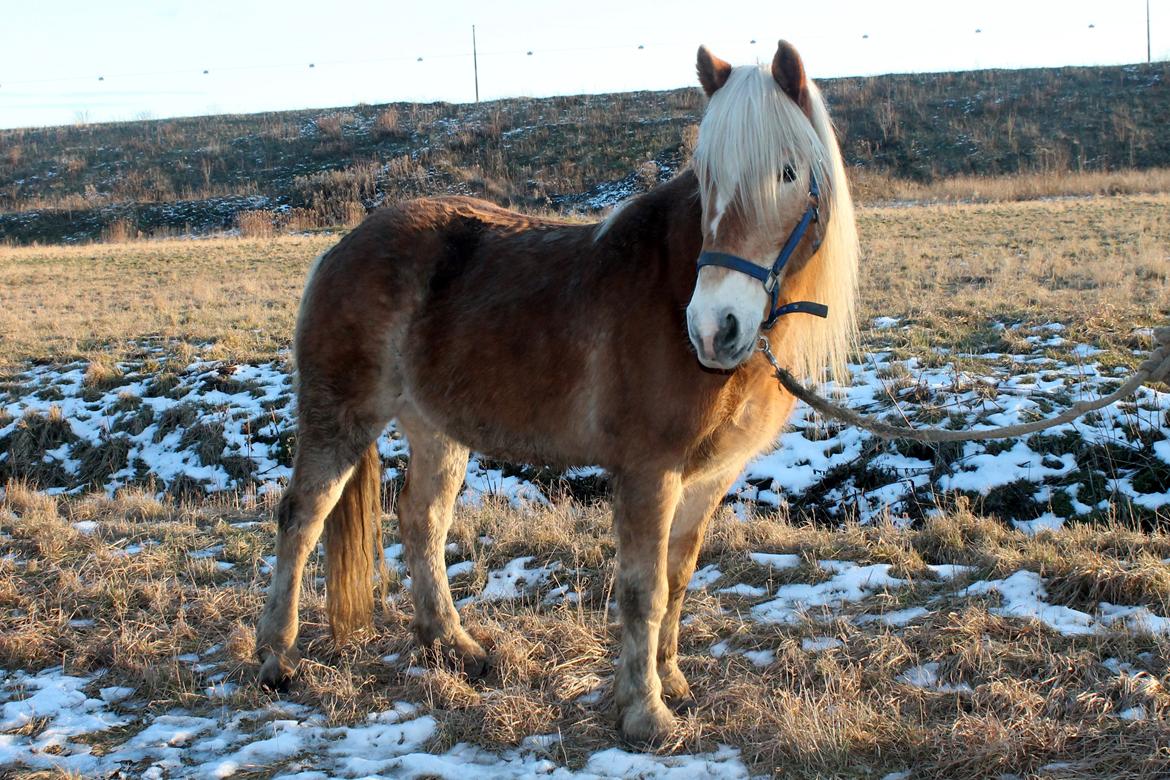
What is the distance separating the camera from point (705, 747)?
122 inches

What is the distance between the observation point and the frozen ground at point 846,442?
5.73m

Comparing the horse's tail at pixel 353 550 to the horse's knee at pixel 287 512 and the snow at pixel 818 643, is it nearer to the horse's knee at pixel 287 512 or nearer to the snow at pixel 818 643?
the horse's knee at pixel 287 512

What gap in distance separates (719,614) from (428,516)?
1418mm

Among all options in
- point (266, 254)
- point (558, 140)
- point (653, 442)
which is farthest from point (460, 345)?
point (558, 140)

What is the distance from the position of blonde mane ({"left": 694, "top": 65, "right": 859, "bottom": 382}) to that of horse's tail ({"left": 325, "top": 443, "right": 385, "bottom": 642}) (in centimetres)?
213

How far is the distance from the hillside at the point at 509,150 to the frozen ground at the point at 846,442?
59.9ft

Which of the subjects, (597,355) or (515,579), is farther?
(515,579)

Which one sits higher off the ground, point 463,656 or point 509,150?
point 509,150

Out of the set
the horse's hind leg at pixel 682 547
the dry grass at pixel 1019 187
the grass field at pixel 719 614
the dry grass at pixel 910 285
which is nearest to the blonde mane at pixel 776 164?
the horse's hind leg at pixel 682 547

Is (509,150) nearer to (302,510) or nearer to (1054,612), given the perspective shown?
(302,510)

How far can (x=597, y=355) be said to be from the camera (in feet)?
10.9

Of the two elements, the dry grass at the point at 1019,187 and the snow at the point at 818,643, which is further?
the dry grass at the point at 1019,187

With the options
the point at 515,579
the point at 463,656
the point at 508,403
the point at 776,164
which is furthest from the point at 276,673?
the point at 776,164

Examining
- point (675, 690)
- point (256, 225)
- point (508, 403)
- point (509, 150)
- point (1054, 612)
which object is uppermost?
point (509, 150)
